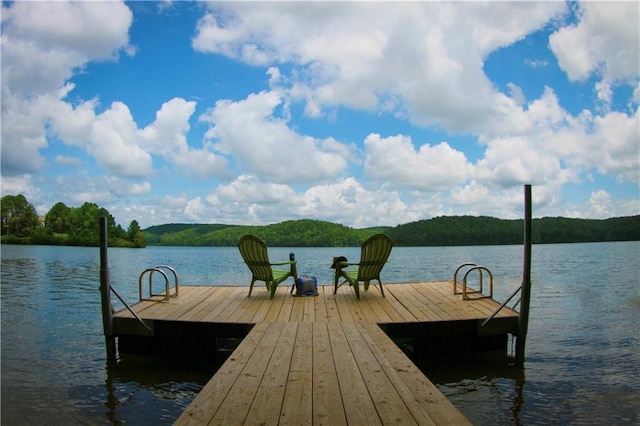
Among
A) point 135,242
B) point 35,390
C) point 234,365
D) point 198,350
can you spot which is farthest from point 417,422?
point 135,242

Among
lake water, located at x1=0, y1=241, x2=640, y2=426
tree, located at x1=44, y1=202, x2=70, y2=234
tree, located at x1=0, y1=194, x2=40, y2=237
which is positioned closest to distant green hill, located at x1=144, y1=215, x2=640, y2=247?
lake water, located at x1=0, y1=241, x2=640, y2=426

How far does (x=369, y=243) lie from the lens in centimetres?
839

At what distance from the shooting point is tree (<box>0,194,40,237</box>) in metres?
80.4

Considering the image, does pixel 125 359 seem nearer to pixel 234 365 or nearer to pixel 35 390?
pixel 35 390

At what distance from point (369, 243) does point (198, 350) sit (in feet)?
11.2

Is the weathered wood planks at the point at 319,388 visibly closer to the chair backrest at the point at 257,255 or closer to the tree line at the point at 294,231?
the chair backrest at the point at 257,255

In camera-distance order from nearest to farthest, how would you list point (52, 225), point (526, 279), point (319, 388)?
point (319, 388) → point (526, 279) → point (52, 225)

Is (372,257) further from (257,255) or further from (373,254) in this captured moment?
(257,255)

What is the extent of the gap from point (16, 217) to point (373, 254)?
299 feet

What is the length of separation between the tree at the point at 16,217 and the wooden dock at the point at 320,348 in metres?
85.8

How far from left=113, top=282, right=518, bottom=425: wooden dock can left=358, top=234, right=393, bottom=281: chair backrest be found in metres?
0.51

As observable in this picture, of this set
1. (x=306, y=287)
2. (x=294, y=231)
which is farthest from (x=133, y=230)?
(x=306, y=287)

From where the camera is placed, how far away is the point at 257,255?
8516 millimetres

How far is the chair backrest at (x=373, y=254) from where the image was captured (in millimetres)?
8398
